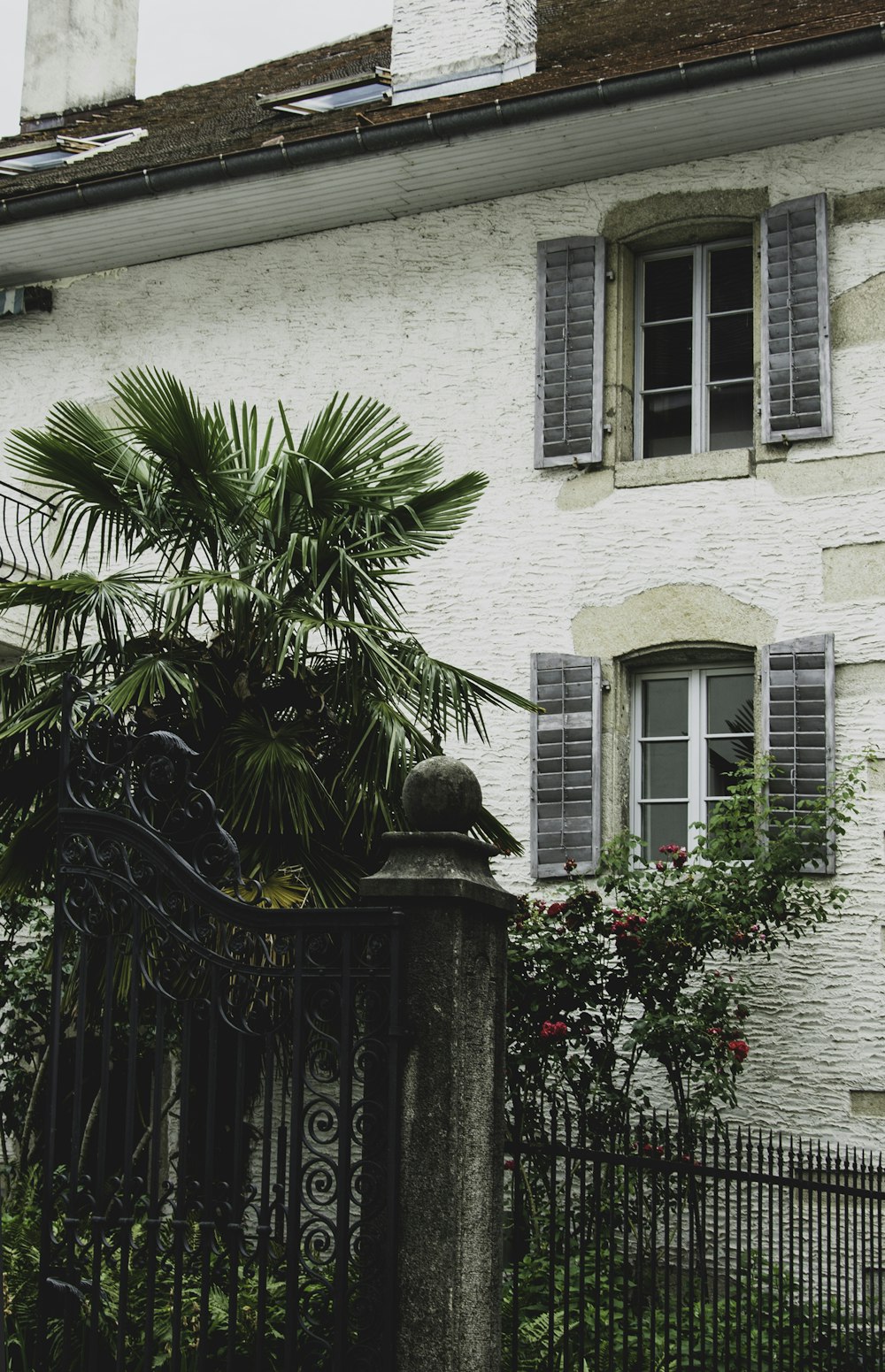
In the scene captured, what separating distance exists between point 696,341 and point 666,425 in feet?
1.86

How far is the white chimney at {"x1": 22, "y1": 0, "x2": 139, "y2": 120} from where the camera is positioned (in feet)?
50.8

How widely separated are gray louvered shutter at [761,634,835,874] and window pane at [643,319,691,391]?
2.14 m

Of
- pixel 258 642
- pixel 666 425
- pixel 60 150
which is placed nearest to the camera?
pixel 258 642

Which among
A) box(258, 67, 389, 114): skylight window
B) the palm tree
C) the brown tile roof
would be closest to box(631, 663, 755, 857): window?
the palm tree

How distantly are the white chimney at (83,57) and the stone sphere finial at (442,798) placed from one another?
40.9 ft

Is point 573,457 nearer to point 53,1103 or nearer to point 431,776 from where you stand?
point 431,776

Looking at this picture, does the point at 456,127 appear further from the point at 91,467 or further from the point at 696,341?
the point at 91,467

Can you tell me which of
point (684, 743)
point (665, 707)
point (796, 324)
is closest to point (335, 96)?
point (796, 324)

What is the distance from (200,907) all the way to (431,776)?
2.70ft

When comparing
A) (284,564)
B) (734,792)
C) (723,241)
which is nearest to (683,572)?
(734,792)

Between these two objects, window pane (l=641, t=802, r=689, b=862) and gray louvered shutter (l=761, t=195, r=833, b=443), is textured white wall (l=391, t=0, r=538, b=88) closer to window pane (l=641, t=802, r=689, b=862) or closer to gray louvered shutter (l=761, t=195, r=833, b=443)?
gray louvered shutter (l=761, t=195, r=833, b=443)

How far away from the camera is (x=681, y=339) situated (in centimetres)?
1054

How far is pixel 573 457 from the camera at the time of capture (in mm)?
10141

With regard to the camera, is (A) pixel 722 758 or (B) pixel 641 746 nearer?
(A) pixel 722 758
